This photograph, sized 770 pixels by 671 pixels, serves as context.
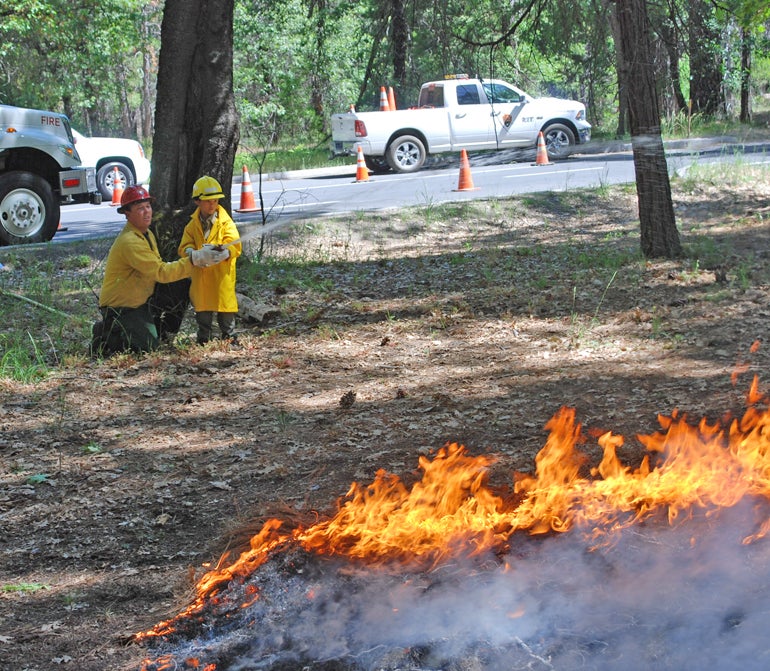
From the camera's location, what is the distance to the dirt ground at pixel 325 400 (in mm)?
4375

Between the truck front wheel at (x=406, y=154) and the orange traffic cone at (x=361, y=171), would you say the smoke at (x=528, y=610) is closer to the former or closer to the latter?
the orange traffic cone at (x=361, y=171)

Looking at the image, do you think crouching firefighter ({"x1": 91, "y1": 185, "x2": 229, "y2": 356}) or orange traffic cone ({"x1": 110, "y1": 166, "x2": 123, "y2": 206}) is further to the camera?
orange traffic cone ({"x1": 110, "y1": 166, "x2": 123, "y2": 206})

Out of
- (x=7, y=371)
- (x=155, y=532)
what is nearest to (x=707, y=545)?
(x=155, y=532)

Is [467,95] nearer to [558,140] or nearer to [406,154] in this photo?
[406,154]

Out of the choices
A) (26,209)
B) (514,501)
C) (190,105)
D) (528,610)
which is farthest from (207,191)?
(26,209)

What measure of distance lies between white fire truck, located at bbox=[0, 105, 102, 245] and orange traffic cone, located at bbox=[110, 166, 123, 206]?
5.35m

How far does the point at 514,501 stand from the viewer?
467 cm

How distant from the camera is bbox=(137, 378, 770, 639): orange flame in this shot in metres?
4.13

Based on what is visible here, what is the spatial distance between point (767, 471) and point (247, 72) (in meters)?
27.3

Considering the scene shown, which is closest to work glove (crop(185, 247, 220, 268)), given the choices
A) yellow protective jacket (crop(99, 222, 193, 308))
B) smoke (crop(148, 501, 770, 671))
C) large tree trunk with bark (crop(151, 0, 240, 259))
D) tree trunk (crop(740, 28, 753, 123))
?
yellow protective jacket (crop(99, 222, 193, 308))

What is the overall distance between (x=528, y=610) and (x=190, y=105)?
21.5ft

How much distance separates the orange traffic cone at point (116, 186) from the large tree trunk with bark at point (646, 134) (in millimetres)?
11307

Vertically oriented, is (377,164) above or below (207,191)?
above

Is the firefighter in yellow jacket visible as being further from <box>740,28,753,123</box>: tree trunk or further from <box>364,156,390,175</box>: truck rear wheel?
<box>740,28,753,123</box>: tree trunk
